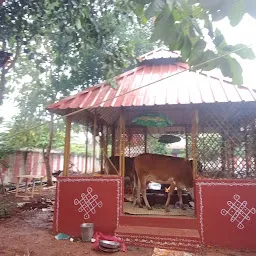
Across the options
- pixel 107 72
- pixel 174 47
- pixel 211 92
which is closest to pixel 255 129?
pixel 211 92

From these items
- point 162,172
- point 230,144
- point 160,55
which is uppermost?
point 160,55

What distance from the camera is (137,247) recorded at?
5445 millimetres

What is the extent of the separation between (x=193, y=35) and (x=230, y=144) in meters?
4.60

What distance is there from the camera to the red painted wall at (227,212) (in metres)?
5.42

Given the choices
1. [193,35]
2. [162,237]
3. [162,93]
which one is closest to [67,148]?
[162,93]

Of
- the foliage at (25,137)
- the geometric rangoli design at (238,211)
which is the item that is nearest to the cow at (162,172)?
the geometric rangoli design at (238,211)

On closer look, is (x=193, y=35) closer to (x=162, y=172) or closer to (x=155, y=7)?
(x=155, y=7)

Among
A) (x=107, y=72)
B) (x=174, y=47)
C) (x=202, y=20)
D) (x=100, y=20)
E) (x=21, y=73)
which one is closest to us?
(x=202, y=20)

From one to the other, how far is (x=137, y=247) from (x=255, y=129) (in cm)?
363

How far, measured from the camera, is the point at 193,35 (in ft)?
6.62

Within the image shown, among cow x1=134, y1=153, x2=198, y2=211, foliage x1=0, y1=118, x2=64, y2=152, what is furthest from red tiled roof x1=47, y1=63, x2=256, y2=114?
foliage x1=0, y1=118, x2=64, y2=152

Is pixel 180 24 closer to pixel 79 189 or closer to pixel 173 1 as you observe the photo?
pixel 173 1

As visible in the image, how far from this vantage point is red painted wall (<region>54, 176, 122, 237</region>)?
593 cm

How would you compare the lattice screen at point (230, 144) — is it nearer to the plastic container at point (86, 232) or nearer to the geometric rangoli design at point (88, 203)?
the geometric rangoli design at point (88, 203)
